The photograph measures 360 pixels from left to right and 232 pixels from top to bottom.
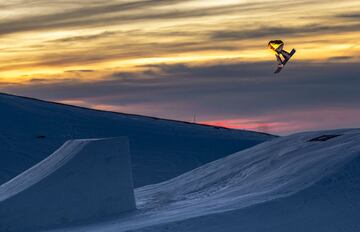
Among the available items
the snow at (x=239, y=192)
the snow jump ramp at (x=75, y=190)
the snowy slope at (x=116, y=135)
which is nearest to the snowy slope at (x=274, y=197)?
the snow at (x=239, y=192)

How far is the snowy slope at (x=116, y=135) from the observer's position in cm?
3162

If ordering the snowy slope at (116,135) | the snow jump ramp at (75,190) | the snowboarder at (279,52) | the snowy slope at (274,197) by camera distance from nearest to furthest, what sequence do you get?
the snowy slope at (274,197) < the snow jump ramp at (75,190) < the snowboarder at (279,52) < the snowy slope at (116,135)

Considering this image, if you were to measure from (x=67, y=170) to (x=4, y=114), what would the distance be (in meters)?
19.2

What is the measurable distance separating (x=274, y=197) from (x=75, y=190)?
438 centimetres

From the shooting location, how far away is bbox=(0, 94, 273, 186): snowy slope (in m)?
31.6

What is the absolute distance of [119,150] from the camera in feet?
55.5

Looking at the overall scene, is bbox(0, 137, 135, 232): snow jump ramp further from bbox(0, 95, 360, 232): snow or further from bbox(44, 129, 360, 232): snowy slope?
bbox(44, 129, 360, 232): snowy slope

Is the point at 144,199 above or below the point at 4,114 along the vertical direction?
below

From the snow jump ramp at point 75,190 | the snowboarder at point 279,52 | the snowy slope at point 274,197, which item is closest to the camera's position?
the snowy slope at point 274,197

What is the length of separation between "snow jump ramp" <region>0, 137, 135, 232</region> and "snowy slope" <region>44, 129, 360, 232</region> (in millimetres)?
739

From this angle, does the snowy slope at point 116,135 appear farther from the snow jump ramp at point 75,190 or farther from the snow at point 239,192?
the snow jump ramp at point 75,190

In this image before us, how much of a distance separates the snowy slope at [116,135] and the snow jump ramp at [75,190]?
13106mm

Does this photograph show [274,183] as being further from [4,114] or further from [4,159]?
[4,114]

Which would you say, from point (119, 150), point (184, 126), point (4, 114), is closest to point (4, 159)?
point (4, 114)
